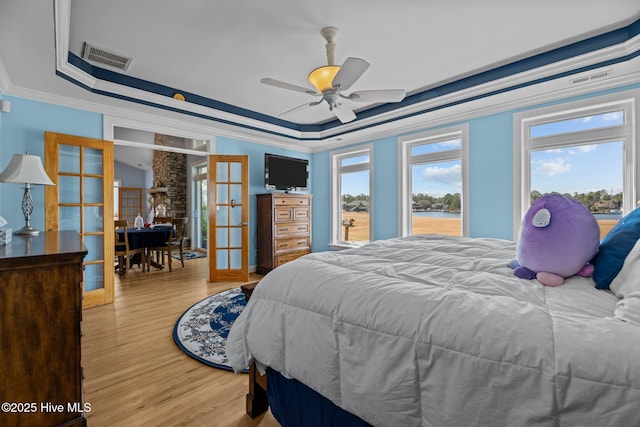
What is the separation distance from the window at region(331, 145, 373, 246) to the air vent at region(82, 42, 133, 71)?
346cm

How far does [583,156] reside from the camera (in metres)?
3.18

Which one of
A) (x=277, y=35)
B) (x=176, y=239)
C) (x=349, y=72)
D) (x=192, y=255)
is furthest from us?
(x=192, y=255)

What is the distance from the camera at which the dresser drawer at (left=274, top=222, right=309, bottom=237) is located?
488 centimetres

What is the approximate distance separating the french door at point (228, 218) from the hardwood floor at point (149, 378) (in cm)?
126

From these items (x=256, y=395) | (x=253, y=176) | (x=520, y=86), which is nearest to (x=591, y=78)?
(x=520, y=86)

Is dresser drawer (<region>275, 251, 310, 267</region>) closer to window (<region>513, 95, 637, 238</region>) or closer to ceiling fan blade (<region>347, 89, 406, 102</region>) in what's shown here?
ceiling fan blade (<region>347, 89, 406, 102</region>)

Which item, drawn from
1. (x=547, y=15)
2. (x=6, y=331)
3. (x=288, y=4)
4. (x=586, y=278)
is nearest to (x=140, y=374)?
(x=6, y=331)

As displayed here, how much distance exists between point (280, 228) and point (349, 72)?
10.2 ft

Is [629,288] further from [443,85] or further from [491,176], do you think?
[443,85]

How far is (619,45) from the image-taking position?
2.43m

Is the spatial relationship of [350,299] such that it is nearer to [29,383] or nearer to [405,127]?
[29,383]

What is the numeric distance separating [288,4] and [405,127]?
2.74 m

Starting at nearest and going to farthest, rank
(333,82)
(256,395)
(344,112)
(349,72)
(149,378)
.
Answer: (256,395)
(149,378)
(349,72)
(333,82)
(344,112)

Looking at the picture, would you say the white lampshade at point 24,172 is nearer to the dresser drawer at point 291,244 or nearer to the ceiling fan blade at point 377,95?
the ceiling fan blade at point 377,95
